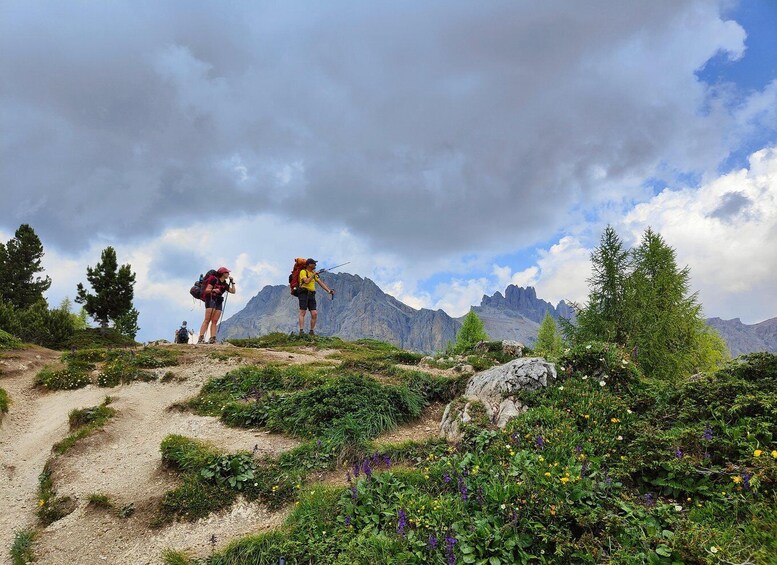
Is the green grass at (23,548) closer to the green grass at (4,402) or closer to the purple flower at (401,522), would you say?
the purple flower at (401,522)

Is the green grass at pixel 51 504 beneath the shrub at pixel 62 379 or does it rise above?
beneath

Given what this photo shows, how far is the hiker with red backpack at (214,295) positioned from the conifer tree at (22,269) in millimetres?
33185

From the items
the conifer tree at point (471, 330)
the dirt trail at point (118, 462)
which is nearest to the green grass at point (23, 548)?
the dirt trail at point (118, 462)

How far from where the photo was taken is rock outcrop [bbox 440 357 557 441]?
27.6ft

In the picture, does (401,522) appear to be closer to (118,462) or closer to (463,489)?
(463,489)

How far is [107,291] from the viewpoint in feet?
121

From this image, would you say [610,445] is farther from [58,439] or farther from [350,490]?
[58,439]

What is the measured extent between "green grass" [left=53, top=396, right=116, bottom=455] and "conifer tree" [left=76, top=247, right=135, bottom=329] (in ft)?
102

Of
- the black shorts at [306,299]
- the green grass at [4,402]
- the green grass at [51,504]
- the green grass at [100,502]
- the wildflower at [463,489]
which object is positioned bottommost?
the green grass at [51,504]

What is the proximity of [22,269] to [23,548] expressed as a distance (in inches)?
1961

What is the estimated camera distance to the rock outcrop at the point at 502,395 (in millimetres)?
8406

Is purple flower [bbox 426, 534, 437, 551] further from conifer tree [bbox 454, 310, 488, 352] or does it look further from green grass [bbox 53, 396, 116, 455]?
conifer tree [bbox 454, 310, 488, 352]

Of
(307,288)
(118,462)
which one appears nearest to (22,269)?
(307,288)

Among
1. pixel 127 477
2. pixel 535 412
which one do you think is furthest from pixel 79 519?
pixel 535 412
